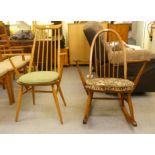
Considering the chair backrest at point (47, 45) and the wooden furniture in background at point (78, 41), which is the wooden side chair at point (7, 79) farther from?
the wooden furniture in background at point (78, 41)

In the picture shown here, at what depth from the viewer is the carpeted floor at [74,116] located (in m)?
2.02

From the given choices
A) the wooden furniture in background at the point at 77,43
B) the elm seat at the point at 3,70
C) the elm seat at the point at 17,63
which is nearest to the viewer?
the elm seat at the point at 3,70

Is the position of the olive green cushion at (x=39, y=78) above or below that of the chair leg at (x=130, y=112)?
above

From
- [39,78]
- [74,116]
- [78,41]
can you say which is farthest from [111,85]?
[78,41]

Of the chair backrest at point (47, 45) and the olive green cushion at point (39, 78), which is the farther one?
the chair backrest at point (47, 45)

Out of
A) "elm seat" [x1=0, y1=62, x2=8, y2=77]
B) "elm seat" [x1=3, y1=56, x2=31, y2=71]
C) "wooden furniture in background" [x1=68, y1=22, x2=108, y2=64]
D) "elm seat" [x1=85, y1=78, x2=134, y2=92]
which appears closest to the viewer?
"elm seat" [x1=85, y1=78, x2=134, y2=92]

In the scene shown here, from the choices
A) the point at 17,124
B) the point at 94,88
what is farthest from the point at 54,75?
the point at 17,124

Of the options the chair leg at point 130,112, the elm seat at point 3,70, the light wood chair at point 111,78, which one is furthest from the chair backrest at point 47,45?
the chair leg at point 130,112

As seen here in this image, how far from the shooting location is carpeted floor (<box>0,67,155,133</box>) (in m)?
2.02

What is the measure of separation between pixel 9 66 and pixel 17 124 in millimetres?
855

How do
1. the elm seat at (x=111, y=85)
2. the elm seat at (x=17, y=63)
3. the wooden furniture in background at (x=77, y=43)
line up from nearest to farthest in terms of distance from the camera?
the elm seat at (x=111, y=85)
the elm seat at (x=17, y=63)
the wooden furniture in background at (x=77, y=43)

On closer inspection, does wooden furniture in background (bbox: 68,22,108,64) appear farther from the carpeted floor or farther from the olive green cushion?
Answer: the olive green cushion

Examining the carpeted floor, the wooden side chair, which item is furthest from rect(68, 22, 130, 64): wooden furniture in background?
the wooden side chair
